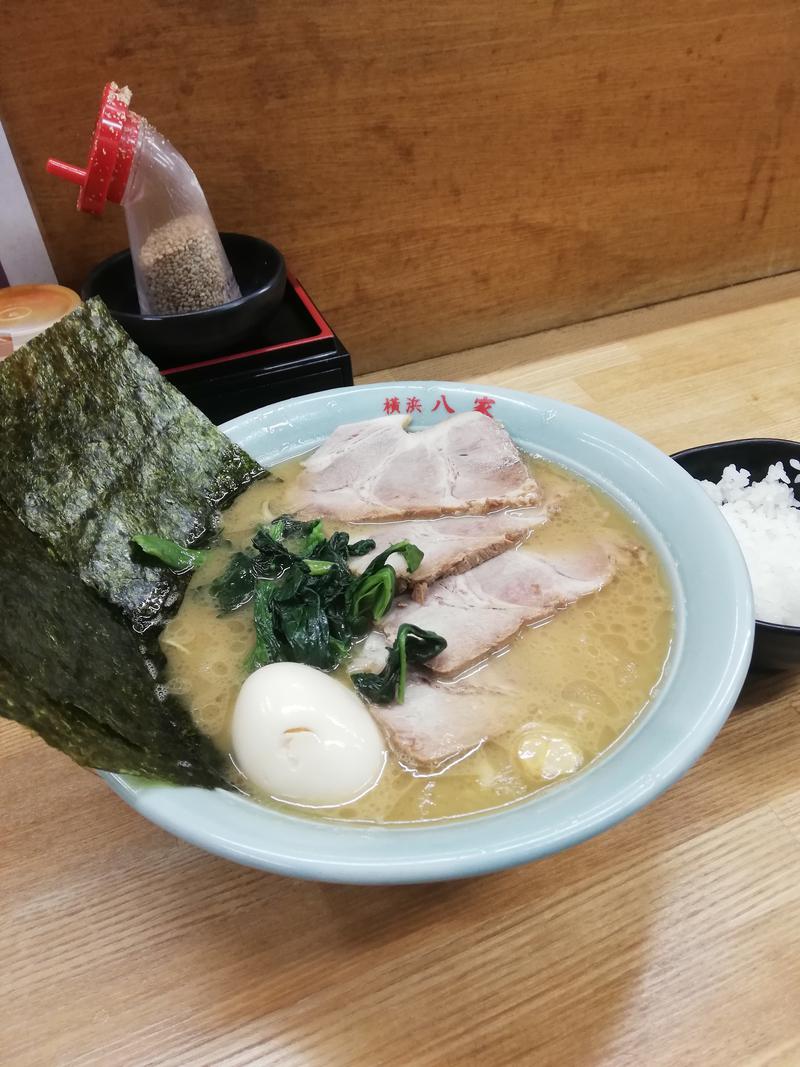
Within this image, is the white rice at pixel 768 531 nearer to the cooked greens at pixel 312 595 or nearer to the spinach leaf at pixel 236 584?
the cooked greens at pixel 312 595

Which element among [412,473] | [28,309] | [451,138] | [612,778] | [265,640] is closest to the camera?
[612,778]

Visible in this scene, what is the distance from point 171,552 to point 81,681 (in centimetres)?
35

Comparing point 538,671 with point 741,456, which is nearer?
point 538,671

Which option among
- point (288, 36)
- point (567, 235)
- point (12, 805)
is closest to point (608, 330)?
point (567, 235)

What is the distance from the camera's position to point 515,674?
3.34ft

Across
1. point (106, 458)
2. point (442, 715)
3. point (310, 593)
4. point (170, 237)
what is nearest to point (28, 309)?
point (170, 237)

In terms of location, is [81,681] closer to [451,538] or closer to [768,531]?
[451,538]

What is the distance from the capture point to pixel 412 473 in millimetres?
1311

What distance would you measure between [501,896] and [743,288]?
1848 mm

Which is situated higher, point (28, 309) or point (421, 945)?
point (28, 309)

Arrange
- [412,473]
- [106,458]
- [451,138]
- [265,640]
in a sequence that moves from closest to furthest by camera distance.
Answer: [265,640]
[106,458]
[412,473]
[451,138]

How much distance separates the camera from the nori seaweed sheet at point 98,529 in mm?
832

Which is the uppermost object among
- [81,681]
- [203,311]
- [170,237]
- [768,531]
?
[170,237]

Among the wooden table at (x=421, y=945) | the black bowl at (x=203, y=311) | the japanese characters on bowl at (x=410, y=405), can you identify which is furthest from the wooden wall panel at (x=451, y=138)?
the wooden table at (x=421, y=945)
